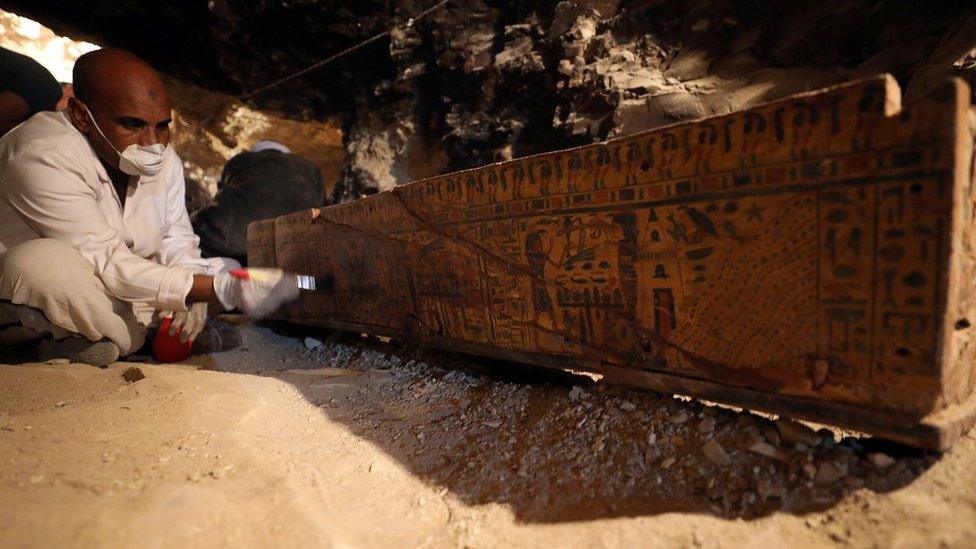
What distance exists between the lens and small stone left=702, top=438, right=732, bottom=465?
123 cm

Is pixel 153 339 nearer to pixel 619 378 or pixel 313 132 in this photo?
pixel 619 378

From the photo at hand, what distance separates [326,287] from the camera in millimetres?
2805

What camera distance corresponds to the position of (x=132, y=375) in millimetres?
2148

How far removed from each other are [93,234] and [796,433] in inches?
131

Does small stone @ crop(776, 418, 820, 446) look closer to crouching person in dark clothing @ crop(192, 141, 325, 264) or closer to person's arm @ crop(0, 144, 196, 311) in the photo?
person's arm @ crop(0, 144, 196, 311)

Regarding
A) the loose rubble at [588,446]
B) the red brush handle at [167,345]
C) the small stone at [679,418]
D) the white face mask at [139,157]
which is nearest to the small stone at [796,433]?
the loose rubble at [588,446]

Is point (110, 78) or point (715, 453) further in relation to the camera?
point (110, 78)

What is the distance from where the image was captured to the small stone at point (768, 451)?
46.9 inches

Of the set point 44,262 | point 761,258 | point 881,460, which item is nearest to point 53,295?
point 44,262

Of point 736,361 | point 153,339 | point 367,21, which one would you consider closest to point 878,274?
point 736,361

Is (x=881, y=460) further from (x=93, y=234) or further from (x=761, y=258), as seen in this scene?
(x=93, y=234)

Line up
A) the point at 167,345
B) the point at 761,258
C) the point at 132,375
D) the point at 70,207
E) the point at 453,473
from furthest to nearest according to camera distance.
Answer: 1. the point at 167,345
2. the point at 70,207
3. the point at 132,375
4. the point at 453,473
5. the point at 761,258

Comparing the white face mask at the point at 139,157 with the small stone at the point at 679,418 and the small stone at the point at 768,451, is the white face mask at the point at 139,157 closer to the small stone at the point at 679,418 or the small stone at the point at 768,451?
the small stone at the point at 679,418

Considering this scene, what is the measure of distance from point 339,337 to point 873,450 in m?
2.81
